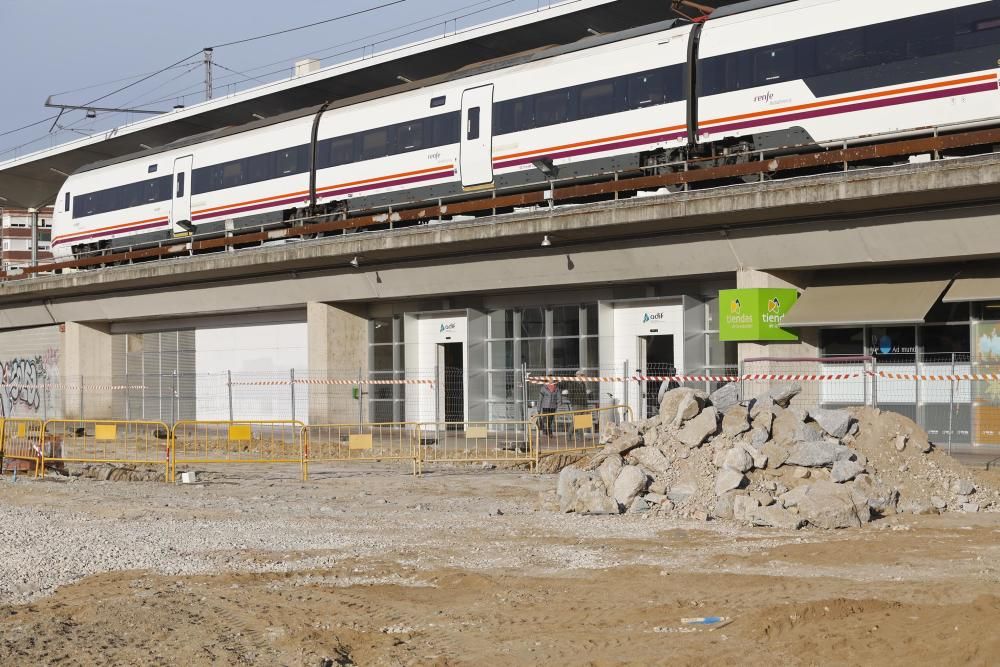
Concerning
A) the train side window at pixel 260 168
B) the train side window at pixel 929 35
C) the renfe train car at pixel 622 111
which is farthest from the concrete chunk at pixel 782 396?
the train side window at pixel 260 168

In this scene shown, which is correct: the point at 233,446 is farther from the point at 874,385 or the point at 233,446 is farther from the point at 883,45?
the point at 883,45

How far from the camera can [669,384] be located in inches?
979

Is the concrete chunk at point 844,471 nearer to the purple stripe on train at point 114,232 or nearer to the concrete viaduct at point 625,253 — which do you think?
the concrete viaduct at point 625,253

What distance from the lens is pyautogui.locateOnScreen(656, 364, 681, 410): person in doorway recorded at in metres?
21.9

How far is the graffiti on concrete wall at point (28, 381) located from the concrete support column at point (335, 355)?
591 inches

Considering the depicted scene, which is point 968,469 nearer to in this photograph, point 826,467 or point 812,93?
point 826,467

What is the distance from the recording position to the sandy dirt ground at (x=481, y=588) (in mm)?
8117

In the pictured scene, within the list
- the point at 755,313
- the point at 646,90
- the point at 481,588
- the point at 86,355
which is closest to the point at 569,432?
the point at 755,313

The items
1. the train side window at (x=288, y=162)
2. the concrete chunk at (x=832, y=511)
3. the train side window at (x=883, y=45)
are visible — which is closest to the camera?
the concrete chunk at (x=832, y=511)

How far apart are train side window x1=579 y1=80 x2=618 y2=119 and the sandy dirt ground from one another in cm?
1127

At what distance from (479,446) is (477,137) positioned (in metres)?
8.05

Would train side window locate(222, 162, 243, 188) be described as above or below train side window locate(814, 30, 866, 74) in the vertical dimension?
above

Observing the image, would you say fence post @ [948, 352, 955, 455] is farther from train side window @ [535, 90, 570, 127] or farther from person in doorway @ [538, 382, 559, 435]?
train side window @ [535, 90, 570, 127]

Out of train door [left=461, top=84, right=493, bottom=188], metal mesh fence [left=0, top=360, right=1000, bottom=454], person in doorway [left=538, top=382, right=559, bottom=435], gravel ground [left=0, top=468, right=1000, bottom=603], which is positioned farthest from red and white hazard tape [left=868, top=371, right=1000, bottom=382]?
train door [left=461, top=84, right=493, bottom=188]
